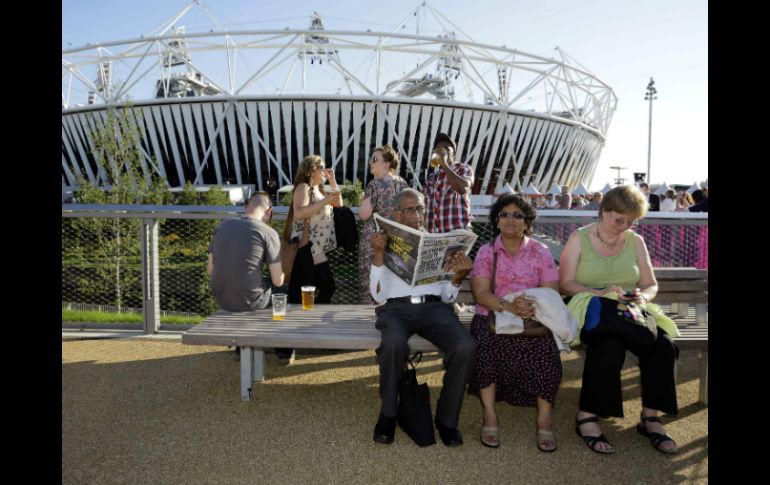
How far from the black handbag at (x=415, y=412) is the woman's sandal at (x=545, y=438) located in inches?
24.5

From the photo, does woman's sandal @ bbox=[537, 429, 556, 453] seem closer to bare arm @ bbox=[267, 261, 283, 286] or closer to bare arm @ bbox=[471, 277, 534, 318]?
bare arm @ bbox=[471, 277, 534, 318]

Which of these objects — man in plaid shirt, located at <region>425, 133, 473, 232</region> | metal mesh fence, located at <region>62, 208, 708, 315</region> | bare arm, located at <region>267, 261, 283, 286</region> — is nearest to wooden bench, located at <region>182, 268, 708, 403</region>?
bare arm, located at <region>267, 261, 283, 286</region>

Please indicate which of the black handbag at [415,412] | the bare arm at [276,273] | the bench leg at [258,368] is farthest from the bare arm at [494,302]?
the bench leg at [258,368]

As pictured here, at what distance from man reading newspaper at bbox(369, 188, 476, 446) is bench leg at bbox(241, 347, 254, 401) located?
3.19ft

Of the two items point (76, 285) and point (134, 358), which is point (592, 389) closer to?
point (134, 358)

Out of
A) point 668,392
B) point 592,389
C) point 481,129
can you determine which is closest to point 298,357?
point 592,389

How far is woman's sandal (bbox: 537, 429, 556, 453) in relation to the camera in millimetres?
3049

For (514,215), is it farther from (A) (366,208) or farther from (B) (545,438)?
(A) (366,208)

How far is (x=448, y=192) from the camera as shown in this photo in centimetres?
480

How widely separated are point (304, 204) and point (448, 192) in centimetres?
133

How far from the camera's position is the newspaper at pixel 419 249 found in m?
3.18

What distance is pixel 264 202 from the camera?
13.7ft

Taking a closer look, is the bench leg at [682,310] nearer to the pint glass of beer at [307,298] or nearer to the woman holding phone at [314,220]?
the woman holding phone at [314,220]

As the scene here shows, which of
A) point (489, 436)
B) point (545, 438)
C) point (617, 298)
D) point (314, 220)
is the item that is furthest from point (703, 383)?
point (314, 220)
